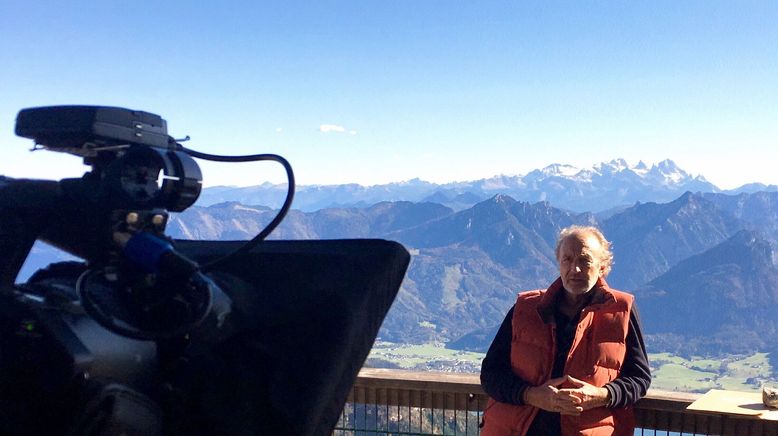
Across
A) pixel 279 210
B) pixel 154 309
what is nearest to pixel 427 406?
pixel 279 210

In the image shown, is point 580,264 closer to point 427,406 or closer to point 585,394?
point 585,394

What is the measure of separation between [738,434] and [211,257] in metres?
2.86

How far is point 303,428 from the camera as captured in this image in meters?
1.06

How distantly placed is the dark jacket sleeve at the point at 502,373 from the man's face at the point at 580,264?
0.30 metres

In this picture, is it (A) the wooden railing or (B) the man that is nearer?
(B) the man

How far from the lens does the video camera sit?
3.24ft

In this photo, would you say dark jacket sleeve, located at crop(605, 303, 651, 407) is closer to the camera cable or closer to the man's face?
the man's face

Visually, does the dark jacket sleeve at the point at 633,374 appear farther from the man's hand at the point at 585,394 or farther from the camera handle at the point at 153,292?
the camera handle at the point at 153,292

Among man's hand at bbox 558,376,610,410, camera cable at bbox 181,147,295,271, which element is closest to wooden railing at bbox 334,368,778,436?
man's hand at bbox 558,376,610,410

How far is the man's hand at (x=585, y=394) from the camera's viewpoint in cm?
330

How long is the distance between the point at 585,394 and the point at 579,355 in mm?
186

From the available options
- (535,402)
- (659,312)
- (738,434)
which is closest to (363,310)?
(535,402)

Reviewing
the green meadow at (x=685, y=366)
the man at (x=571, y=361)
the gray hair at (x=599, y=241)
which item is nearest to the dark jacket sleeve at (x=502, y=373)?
the man at (x=571, y=361)

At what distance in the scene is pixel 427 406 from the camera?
3867 millimetres
